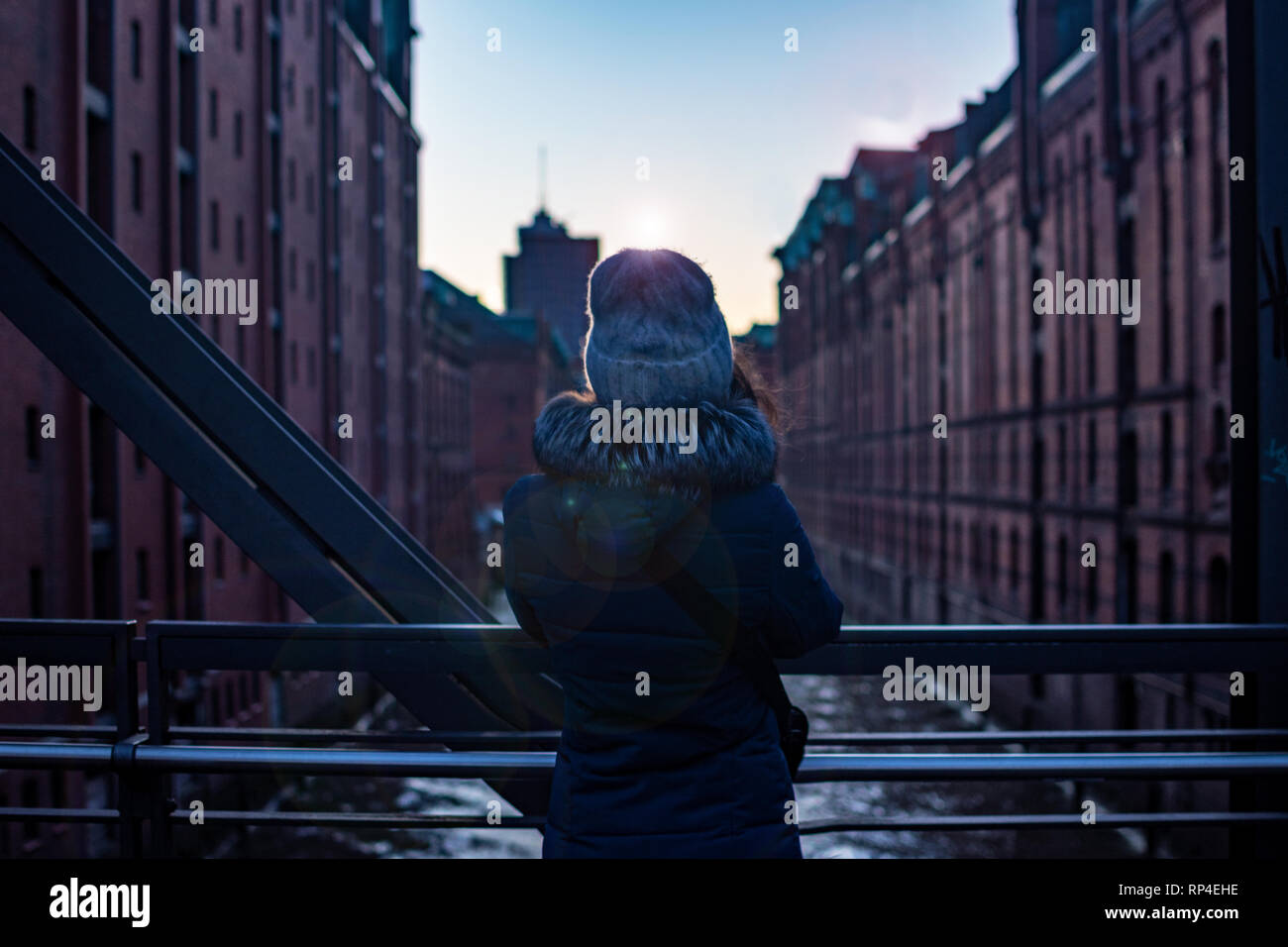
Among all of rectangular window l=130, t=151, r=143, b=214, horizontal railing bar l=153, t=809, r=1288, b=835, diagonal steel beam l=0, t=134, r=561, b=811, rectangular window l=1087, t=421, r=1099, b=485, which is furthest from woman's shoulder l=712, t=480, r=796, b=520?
rectangular window l=1087, t=421, r=1099, b=485

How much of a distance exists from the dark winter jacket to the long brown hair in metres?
0.22

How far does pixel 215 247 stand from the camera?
76.9 ft

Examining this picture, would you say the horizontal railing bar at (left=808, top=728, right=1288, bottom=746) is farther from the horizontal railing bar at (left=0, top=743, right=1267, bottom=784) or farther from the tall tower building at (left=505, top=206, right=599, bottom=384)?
the tall tower building at (left=505, top=206, right=599, bottom=384)

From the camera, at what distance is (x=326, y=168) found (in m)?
32.2

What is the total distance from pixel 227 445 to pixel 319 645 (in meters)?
0.64

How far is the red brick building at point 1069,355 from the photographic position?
2042 cm

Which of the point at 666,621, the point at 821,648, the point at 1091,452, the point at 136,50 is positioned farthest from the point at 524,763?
the point at 1091,452

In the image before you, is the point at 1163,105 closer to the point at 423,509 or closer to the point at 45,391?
the point at 45,391

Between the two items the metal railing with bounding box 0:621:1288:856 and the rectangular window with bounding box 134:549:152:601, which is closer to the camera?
the metal railing with bounding box 0:621:1288:856

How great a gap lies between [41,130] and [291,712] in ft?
58.8

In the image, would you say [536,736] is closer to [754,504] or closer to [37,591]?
[754,504]

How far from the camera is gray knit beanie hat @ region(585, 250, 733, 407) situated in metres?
2.39

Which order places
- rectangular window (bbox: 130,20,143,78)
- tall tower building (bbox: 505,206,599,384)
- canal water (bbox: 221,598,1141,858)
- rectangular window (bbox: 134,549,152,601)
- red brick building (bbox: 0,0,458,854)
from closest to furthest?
red brick building (bbox: 0,0,458,854)
rectangular window (bbox: 130,20,143,78)
rectangular window (bbox: 134,549,152,601)
canal water (bbox: 221,598,1141,858)
tall tower building (bbox: 505,206,599,384)

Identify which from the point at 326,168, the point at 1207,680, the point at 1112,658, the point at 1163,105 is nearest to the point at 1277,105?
the point at 1112,658
